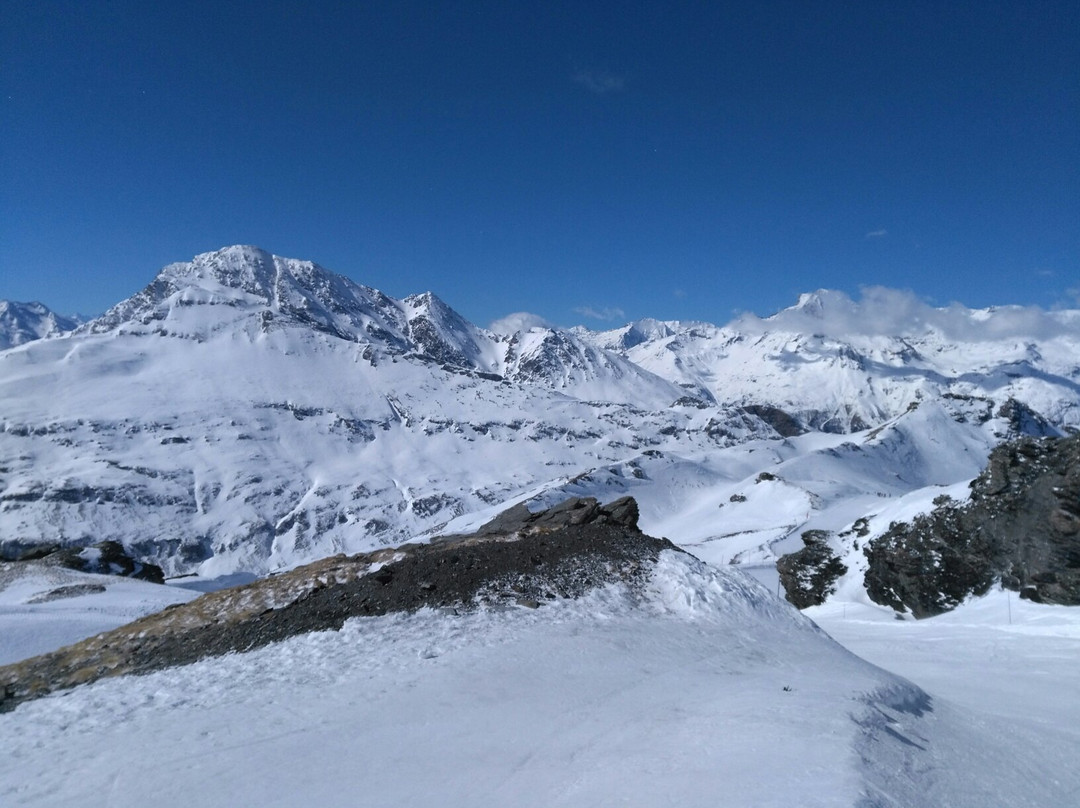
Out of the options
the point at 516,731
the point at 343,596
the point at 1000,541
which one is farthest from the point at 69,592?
the point at 1000,541

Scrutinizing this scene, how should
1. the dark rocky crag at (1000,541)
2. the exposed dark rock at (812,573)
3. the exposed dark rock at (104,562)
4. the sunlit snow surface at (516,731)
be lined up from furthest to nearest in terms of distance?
the exposed dark rock at (104,562), the exposed dark rock at (812,573), the dark rocky crag at (1000,541), the sunlit snow surface at (516,731)

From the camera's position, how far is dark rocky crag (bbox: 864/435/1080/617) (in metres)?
24.1

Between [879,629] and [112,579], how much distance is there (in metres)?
42.1

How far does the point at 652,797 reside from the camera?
22.9 feet

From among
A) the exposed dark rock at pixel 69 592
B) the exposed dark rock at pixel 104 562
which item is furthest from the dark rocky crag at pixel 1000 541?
the exposed dark rock at pixel 104 562

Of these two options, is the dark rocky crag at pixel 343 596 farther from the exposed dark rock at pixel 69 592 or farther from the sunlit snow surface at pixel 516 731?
the exposed dark rock at pixel 69 592

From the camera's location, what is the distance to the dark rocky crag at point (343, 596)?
42.7ft

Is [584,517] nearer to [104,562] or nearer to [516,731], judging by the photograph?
[516,731]

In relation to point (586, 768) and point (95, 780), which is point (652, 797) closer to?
point (586, 768)

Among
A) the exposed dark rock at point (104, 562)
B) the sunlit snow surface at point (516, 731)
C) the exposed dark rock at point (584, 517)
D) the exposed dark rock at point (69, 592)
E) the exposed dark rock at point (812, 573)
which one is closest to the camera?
the sunlit snow surface at point (516, 731)

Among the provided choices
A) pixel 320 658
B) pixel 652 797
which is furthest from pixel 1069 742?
pixel 320 658

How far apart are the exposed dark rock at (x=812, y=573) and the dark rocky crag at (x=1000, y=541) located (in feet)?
13.8

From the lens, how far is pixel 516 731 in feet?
30.9

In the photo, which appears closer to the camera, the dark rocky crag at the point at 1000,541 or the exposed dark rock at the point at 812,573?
the dark rocky crag at the point at 1000,541
